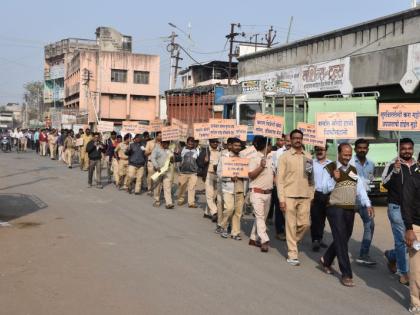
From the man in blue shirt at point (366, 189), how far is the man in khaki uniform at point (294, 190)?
763mm

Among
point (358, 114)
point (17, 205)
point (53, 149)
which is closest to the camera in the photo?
point (17, 205)

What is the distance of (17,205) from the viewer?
38.1 feet

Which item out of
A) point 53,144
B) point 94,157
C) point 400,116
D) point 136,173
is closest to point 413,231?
point 400,116

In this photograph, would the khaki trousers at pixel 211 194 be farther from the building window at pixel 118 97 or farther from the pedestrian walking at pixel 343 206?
the building window at pixel 118 97

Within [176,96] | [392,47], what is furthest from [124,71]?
[392,47]

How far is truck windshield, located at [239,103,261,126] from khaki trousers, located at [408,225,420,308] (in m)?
11.9

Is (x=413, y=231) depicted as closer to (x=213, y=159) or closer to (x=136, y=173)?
(x=213, y=159)

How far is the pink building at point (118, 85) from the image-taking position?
5828cm

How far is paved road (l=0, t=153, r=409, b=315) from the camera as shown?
5.19 meters

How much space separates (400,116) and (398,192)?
6.79 ft

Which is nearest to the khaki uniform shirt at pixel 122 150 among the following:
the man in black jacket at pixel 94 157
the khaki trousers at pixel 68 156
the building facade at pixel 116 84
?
the man in black jacket at pixel 94 157

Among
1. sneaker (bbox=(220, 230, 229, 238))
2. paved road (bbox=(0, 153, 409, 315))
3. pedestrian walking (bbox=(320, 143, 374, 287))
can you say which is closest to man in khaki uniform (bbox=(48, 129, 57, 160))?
paved road (bbox=(0, 153, 409, 315))

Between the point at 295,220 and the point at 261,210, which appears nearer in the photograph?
the point at 295,220

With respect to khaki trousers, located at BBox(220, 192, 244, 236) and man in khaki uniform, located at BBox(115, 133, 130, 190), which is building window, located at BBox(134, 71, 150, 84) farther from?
khaki trousers, located at BBox(220, 192, 244, 236)
